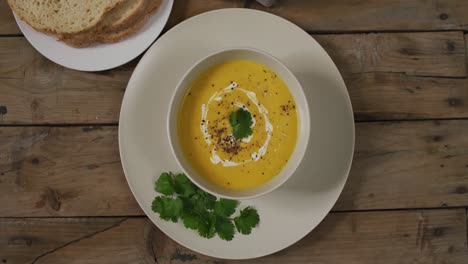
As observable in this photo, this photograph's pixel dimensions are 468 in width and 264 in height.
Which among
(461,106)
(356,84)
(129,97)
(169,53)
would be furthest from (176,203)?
(461,106)

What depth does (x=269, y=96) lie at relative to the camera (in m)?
1.49

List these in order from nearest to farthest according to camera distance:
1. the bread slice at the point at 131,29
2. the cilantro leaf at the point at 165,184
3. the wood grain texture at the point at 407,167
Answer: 1. the cilantro leaf at the point at 165,184
2. the bread slice at the point at 131,29
3. the wood grain texture at the point at 407,167

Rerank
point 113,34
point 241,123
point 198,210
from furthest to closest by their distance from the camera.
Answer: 1. point 113,34
2. point 198,210
3. point 241,123

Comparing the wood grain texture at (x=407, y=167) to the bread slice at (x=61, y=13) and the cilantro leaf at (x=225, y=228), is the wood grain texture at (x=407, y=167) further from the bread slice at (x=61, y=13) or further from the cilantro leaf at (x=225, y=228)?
the bread slice at (x=61, y=13)

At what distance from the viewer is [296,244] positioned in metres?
1.75

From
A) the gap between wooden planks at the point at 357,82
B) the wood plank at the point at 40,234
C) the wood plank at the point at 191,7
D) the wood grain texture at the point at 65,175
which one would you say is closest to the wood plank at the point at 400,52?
the gap between wooden planks at the point at 357,82

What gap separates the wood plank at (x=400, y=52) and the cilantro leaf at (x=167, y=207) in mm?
779

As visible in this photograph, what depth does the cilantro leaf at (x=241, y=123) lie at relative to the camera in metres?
1.47

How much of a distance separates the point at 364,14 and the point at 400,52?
7.7 inches

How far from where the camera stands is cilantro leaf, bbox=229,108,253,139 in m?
1.47

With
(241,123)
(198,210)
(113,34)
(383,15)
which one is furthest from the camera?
(383,15)

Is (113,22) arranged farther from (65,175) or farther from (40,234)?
(40,234)

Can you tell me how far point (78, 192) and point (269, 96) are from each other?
2.64ft

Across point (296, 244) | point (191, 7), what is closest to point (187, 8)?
point (191, 7)
